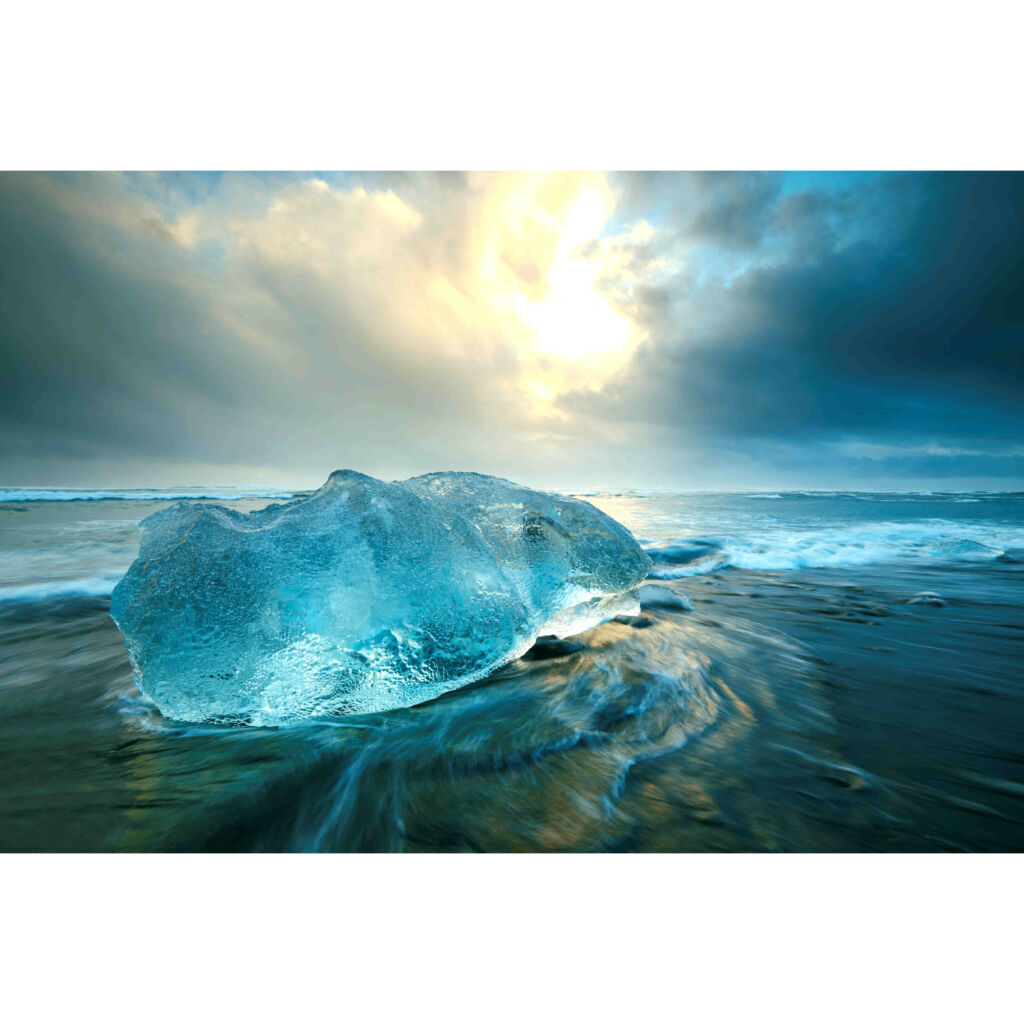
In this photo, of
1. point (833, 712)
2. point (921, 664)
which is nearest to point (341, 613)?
point (833, 712)

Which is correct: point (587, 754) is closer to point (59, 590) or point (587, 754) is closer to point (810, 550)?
point (59, 590)

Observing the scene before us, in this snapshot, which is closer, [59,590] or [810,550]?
[59,590]

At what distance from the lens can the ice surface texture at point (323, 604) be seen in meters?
1.75

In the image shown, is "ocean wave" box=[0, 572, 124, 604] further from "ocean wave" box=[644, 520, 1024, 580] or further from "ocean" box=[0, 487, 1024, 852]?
"ocean wave" box=[644, 520, 1024, 580]

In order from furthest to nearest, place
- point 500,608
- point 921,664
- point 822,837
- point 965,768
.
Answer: point 921,664, point 500,608, point 965,768, point 822,837

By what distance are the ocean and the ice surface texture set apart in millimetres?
166

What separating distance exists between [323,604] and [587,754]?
4.25 feet

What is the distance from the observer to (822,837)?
4.31 feet

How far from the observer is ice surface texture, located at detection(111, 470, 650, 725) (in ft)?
5.75

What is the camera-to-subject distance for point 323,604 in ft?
6.15

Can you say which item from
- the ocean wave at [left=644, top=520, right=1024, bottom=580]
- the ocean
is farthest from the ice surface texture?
the ocean wave at [left=644, top=520, right=1024, bottom=580]

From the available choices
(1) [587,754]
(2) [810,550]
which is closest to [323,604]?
(1) [587,754]

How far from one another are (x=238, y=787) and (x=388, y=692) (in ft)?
2.03

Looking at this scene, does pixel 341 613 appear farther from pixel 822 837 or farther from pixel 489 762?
pixel 822 837
